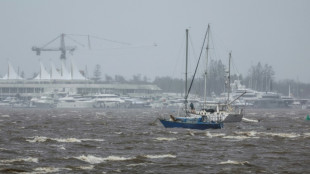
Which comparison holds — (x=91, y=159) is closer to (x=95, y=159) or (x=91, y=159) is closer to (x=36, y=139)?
(x=95, y=159)

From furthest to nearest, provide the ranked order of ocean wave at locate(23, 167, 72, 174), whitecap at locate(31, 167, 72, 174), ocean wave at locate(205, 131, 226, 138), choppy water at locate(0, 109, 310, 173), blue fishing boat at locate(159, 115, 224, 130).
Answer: blue fishing boat at locate(159, 115, 224, 130) → ocean wave at locate(205, 131, 226, 138) → choppy water at locate(0, 109, 310, 173) → whitecap at locate(31, 167, 72, 174) → ocean wave at locate(23, 167, 72, 174)

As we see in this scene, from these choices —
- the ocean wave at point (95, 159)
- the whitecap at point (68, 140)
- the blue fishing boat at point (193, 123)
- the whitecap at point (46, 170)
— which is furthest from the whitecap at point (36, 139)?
the blue fishing boat at point (193, 123)

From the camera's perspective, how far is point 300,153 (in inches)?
2224

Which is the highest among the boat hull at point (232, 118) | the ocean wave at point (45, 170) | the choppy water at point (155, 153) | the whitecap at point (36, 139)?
the boat hull at point (232, 118)

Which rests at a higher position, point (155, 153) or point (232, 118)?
point (232, 118)

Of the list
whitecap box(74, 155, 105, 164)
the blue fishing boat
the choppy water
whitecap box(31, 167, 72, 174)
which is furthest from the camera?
the blue fishing boat

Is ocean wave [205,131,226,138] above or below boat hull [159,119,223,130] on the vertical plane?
below

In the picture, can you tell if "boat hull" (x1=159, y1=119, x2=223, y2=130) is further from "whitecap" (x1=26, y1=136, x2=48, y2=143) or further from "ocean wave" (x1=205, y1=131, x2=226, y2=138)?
"whitecap" (x1=26, y1=136, x2=48, y2=143)

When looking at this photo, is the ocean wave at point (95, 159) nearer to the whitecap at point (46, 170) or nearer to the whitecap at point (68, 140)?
the whitecap at point (46, 170)

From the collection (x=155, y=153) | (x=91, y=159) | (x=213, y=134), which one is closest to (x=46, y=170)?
(x=91, y=159)

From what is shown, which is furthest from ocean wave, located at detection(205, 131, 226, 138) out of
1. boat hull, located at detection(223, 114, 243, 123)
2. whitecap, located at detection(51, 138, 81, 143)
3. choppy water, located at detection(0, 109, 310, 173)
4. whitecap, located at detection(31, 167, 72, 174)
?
whitecap, located at detection(31, 167, 72, 174)

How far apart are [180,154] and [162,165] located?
24.6 ft

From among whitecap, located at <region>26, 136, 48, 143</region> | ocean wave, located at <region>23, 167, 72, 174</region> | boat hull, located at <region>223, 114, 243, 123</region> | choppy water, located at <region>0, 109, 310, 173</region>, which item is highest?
boat hull, located at <region>223, 114, 243, 123</region>

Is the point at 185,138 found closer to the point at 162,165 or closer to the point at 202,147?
the point at 202,147
